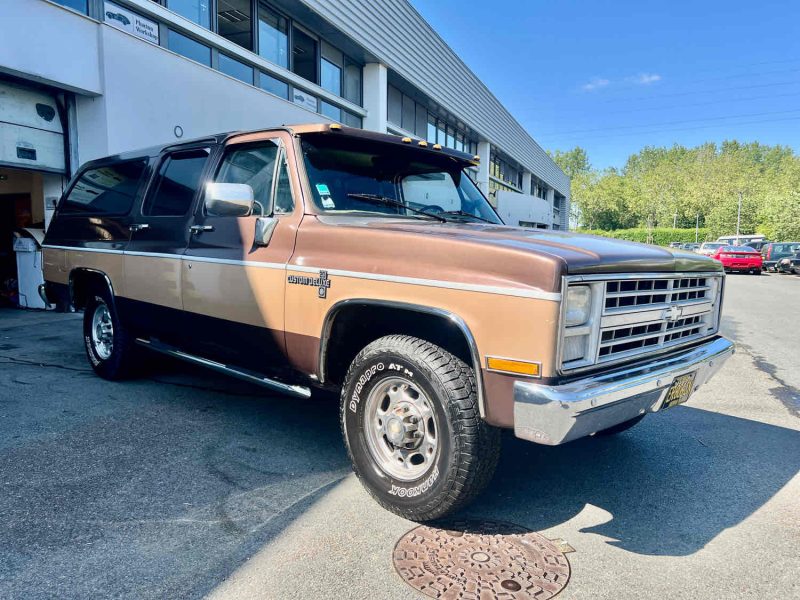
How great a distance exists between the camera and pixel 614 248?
2879 mm

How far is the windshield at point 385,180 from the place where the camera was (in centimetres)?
362

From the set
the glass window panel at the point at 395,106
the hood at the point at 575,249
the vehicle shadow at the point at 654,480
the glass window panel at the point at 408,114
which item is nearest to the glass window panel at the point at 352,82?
the glass window panel at the point at 395,106

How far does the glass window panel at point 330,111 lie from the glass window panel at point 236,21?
305 cm

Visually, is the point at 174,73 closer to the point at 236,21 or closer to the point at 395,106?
the point at 236,21

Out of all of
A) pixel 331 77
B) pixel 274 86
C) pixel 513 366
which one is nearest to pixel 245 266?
pixel 513 366

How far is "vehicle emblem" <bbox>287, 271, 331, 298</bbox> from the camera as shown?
10.4 feet

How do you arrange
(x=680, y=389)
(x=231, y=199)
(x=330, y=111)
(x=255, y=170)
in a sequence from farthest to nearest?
1. (x=330, y=111)
2. (x=255, y=170)
3. (x=231, y=199)
4. (x=680, y=389)

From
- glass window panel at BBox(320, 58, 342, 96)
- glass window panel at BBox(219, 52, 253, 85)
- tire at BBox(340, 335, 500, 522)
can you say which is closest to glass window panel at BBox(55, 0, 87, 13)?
glass window panel at BBox(219, 52, 253, 85)

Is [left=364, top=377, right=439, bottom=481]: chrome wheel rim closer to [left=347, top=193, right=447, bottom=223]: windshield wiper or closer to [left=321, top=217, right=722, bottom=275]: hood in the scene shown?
[left=321, top=217, right=722, bottom=275]: hood

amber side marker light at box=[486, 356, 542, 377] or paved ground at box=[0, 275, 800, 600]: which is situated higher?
amber side marker light at box=[486, 356, 542, 377]

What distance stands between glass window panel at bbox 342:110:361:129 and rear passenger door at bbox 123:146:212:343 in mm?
12298

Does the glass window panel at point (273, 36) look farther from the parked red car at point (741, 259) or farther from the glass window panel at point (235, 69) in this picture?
the parked red car at point (741, 259)

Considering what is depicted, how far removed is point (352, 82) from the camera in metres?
17.0

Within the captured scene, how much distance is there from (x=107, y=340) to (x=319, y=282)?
323 centimetres
